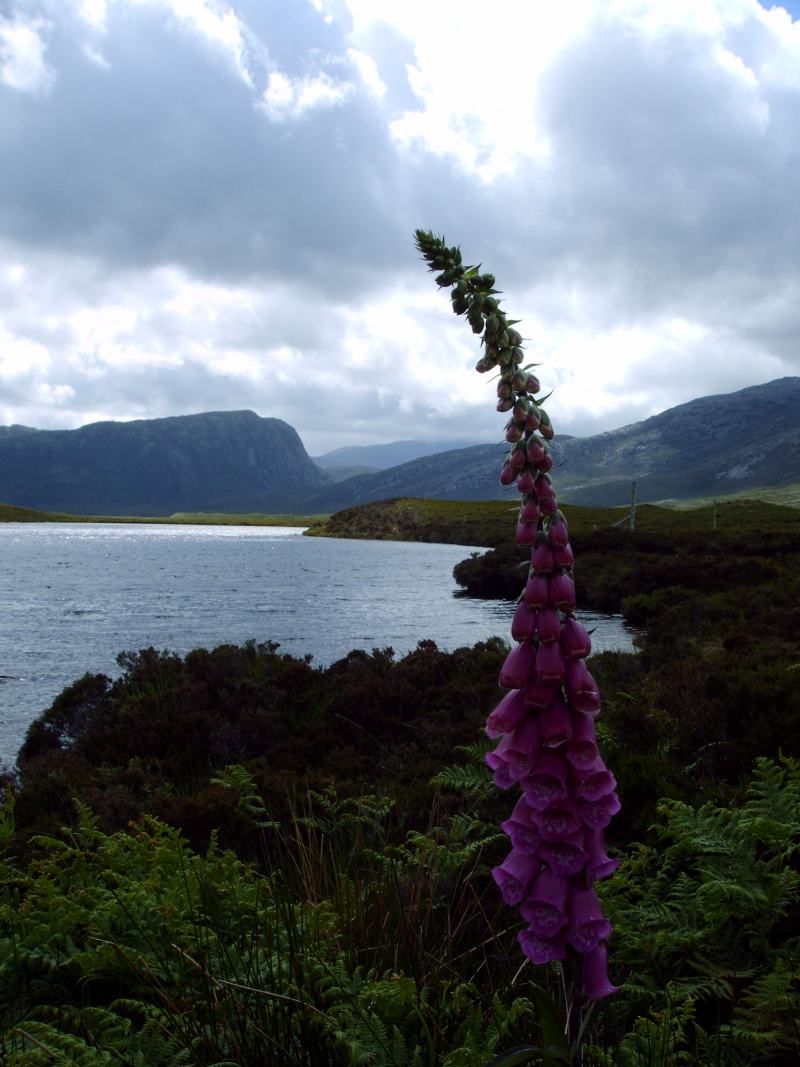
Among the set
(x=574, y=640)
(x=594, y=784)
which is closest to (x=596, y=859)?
(x=594, y=784)

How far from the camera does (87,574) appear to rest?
149 ft

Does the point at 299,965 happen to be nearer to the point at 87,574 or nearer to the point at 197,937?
the point at 197,937

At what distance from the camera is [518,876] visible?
6.69 ft

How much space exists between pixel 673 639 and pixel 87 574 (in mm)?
37243

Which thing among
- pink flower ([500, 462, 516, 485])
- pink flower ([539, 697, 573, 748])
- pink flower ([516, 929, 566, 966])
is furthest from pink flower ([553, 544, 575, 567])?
pink flower ([516, 929, 566, 966])

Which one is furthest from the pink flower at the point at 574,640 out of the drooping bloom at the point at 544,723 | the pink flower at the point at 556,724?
the pink flower at the point at 556,724

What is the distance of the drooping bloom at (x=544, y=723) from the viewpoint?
77.1 inches

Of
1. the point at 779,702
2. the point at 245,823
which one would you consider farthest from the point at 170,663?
the point at 779,702

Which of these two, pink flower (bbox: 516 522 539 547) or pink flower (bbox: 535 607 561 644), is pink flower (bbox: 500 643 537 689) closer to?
pink flower (bbox: 535 607 561 644)

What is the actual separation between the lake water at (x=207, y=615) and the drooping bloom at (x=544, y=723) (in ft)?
38.3

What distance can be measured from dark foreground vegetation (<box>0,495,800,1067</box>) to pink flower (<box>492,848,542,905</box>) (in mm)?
323

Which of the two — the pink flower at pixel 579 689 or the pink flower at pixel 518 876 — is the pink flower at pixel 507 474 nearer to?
the pink flower at pixel 579 689

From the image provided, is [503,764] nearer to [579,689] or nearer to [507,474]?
[579,689]

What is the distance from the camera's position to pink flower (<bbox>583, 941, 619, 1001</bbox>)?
6.40ft
